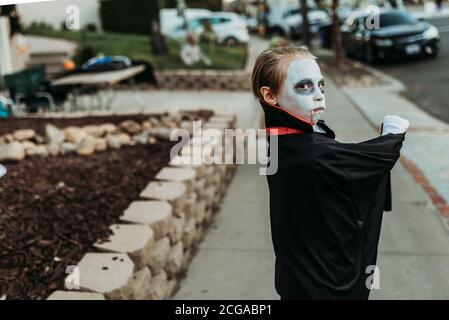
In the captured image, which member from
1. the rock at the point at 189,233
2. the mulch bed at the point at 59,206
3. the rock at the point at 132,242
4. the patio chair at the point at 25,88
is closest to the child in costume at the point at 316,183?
the rock at the point at 132,242

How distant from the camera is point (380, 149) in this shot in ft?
4.94

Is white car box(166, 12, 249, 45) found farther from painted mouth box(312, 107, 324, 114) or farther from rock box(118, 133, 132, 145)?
painted mouth box(312, 107, 324, 114)

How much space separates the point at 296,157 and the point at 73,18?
46.9 inches

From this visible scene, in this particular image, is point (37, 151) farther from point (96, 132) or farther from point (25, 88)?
point (25, 88)

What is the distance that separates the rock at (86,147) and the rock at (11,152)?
1.84ft

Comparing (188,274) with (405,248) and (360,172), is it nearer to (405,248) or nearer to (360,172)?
(405,248)

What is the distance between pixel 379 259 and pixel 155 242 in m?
1.56

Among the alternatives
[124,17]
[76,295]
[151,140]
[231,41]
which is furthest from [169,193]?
[231,41]

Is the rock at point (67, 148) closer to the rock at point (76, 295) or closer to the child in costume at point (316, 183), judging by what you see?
the rock at point (76, 295)

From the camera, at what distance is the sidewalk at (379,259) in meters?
3.49

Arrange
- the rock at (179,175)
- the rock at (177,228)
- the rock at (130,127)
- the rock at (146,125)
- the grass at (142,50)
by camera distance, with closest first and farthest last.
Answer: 1. the rock at (177,228)
2. the rock at (179,175)
3. the rock at (130,127)
4. the rock at (146,125)
5. the grass at (142,50)

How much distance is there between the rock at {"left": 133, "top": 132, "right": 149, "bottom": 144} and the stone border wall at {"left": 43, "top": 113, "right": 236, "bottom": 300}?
1052 millimetres

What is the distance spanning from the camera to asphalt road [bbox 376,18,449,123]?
8762 millimetres
